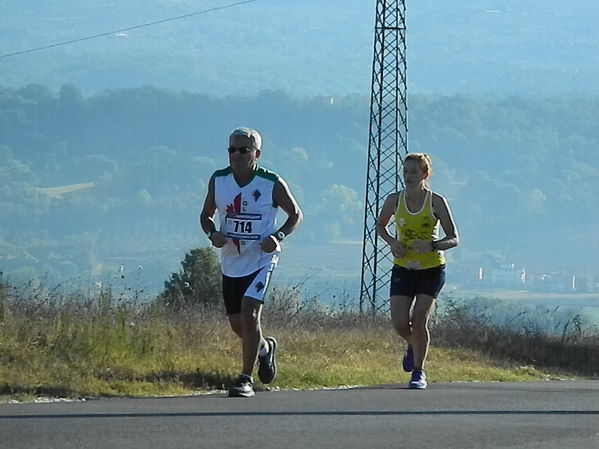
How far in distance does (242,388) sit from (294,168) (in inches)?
3521

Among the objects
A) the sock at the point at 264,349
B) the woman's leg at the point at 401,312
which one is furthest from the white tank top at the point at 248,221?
the woman's leg at the point at 401,312

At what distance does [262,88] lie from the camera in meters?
115

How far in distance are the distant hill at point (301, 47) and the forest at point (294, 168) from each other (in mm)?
5769

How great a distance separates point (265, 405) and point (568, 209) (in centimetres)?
9228

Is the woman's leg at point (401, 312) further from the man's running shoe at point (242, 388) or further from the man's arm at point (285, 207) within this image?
the man's running shoe at point (242, 388)

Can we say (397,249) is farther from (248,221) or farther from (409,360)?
(248,221)

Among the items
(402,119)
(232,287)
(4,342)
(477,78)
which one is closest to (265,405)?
(232,287)

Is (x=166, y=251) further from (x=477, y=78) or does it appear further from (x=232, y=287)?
(x=232, y=287)

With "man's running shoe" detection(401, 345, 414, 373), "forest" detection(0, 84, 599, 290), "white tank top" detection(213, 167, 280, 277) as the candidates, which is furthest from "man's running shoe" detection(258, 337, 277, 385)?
"forest" detection(0, 84, 599, 290)

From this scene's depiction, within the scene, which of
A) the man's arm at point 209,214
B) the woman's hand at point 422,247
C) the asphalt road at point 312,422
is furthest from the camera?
the woman's hand at point 422,247

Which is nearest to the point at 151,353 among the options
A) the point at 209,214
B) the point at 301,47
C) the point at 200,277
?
the point at 209,214

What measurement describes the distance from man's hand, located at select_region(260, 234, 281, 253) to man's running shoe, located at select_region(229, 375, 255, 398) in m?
0.98

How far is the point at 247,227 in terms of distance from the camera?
11.3m

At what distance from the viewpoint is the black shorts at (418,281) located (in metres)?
12.6
